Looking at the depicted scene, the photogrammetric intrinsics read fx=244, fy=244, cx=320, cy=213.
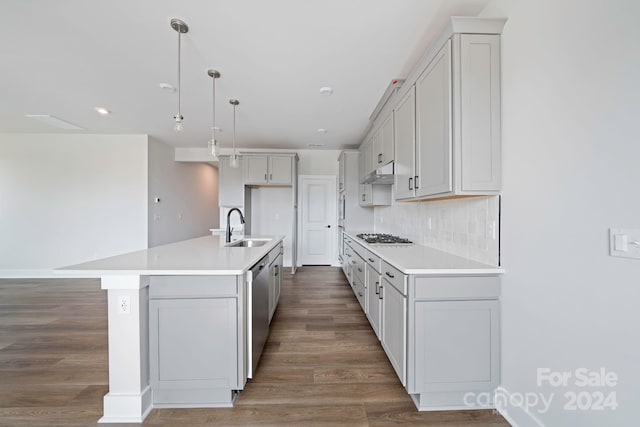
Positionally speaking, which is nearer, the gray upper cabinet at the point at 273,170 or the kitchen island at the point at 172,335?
Result: the kitchen island at the point at 172,335

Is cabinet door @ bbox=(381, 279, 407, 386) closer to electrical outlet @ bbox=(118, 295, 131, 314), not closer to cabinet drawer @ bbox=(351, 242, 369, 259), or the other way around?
cabinet drawer @ bbox=(351, 242, 369, 259)

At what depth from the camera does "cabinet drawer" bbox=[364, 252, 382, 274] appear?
7.07 ft

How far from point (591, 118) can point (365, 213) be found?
142 inches

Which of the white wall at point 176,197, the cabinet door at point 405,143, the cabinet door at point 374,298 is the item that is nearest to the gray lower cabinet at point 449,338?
the cabinet door at point 374,298

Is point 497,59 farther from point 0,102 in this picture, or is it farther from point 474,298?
point 0,102

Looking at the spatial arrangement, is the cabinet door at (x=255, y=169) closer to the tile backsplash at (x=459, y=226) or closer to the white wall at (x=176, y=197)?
the white wall at (x=176, y=197)

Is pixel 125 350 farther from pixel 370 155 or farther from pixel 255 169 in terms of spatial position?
pixel 255 169

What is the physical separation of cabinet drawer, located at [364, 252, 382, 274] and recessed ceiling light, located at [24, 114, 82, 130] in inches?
198

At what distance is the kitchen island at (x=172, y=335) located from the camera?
4.75 feet

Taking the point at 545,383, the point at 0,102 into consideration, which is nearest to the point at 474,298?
the point at 545,383

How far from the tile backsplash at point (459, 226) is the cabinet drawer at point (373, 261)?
24.1 inches

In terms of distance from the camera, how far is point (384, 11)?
1705mm

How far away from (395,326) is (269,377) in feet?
3.32

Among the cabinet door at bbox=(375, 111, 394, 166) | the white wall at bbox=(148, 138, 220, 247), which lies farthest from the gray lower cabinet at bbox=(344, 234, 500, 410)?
the white wall at bbox=(148, 138, 220, 247)
